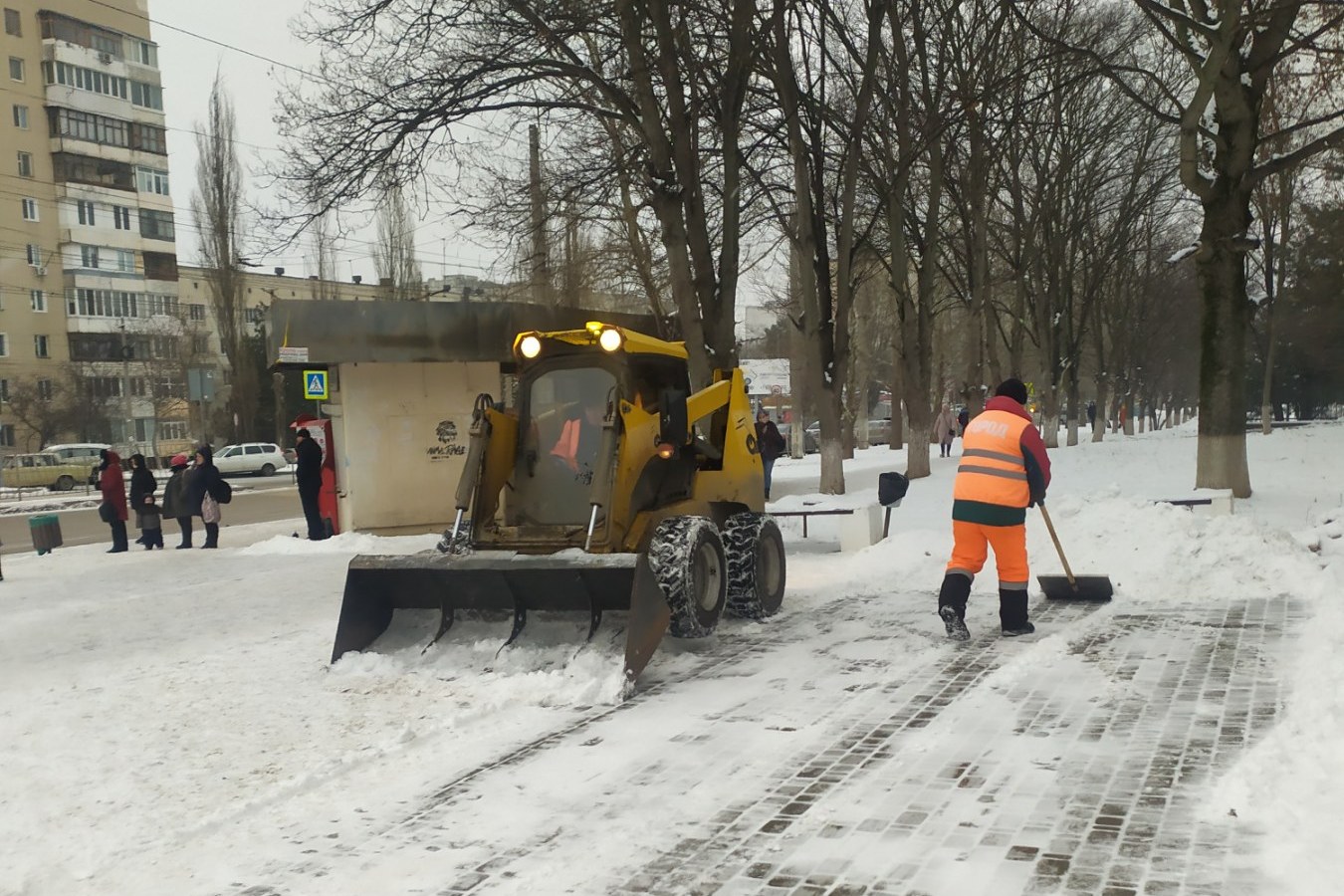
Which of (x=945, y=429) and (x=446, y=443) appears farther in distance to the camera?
(x=945, y=429)

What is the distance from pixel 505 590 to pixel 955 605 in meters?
3.10

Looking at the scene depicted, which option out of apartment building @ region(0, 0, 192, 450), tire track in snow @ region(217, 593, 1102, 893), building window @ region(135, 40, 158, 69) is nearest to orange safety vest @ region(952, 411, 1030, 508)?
tire track in snow @ region(217, 593, 1102, 893)

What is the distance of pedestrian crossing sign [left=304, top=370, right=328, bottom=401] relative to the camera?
17266mm

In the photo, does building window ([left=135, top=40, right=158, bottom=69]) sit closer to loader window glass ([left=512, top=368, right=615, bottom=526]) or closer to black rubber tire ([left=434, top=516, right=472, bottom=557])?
loader window glass ([left=512, top=368, right=615, bottom=526])

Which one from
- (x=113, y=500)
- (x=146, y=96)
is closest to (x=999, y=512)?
(x=113, y=500)

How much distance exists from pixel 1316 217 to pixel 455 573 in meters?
40.6

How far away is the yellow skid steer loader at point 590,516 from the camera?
7688 millimetres

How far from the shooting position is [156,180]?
6038cm

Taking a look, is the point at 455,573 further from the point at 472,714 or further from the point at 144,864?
the point at 144,864

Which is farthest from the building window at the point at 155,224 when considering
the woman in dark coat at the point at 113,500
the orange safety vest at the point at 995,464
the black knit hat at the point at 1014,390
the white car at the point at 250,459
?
the orange safety vest at the point at 995,464

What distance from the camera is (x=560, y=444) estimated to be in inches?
339

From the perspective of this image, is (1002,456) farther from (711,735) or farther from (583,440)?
(711,735)

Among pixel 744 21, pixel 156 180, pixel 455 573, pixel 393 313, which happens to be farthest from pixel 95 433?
pixel 455 573

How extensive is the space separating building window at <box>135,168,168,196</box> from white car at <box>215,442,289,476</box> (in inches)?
778
